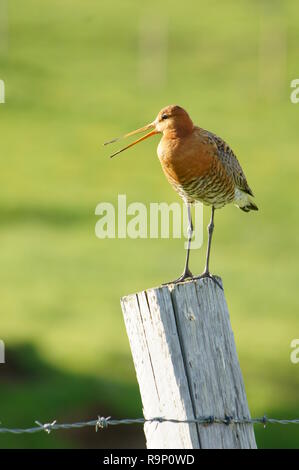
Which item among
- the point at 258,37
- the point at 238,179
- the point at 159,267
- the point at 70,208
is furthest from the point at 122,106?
the point at 238,179

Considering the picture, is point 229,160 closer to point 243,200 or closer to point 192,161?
point 192,161

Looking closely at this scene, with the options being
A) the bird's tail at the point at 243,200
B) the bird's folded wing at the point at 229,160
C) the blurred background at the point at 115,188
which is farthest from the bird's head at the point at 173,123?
the blurred background at the point at 115,188

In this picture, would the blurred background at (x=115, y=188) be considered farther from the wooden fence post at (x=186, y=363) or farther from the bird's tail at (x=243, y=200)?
the wooden fence post at (x=186, y=363)

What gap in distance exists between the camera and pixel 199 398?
5.63 meters

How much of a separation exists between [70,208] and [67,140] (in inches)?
406

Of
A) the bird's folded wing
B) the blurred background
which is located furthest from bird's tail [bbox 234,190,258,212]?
the blurred background

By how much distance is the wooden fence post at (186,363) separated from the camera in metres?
5.61

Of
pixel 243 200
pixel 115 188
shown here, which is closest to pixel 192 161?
pixel 243 200

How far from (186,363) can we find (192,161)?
3366mm

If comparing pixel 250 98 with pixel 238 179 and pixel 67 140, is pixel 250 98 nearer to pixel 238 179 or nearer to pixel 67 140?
pixel 67 140

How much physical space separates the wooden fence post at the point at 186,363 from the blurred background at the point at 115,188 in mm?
10646

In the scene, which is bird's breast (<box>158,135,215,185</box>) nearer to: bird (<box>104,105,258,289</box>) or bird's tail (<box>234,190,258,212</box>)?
bird (<box>104,105,258,289</box>)

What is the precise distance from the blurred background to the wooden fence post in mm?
10646

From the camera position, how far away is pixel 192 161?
873 centimetres
